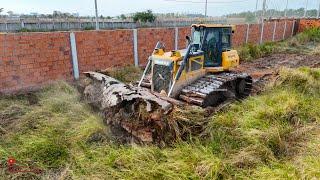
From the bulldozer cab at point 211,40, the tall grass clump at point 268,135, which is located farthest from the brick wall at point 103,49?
the tall grass clump at point 268,135


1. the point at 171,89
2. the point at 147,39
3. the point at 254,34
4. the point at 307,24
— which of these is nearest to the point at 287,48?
the point at 254,34

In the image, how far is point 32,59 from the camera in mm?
8242

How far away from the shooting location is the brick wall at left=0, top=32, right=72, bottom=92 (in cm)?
772

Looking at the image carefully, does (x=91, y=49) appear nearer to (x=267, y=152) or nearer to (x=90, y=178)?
(x=90, y=178)

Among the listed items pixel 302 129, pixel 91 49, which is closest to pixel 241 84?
pixel 302 129

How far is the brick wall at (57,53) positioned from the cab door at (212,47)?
4083 mm

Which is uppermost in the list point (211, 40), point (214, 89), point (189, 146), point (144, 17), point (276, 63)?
point (211, 40)

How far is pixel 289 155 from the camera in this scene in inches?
181

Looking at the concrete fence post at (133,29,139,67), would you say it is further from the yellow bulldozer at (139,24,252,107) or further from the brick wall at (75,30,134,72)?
the yellow bulldozer at (139,24,252,107)

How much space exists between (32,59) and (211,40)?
492cm

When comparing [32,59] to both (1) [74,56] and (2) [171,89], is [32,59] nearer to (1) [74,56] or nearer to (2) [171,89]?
(1) [74,56]

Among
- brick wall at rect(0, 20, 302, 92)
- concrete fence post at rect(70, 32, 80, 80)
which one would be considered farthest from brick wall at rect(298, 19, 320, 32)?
concrete fence post at rect(70, 32, 80, 80)

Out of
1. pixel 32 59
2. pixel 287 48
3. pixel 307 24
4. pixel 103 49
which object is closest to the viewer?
pixel 32 59

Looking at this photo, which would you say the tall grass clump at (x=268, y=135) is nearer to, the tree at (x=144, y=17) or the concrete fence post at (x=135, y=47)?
the concrete fence post at (x=135, y=47)
